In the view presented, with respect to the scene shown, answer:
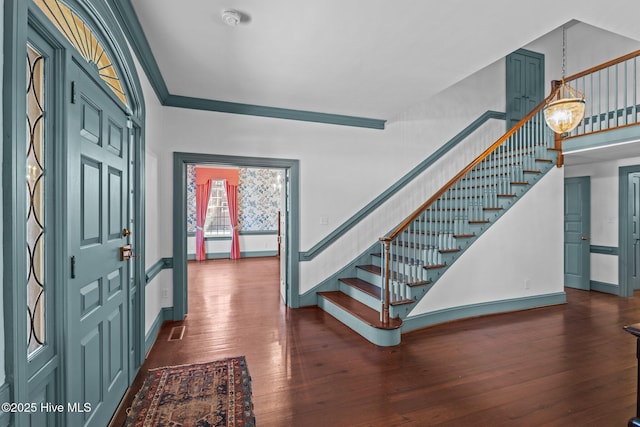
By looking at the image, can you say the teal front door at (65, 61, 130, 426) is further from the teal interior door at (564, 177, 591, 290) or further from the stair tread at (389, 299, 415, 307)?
the teal interior door at (564, 177, 591, 290)

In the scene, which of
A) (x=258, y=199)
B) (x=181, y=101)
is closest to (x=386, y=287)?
(x=181, y=101)

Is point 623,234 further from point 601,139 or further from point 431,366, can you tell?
point 431,366

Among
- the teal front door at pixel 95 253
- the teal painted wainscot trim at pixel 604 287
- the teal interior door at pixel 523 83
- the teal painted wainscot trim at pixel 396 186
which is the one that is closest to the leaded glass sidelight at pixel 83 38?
the teal front door at pixel 95 253

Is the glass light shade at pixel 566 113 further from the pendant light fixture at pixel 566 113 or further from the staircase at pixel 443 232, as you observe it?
the staircase at pixel 443 232

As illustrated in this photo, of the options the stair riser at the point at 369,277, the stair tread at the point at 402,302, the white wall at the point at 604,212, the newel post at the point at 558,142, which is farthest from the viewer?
the white wall at the point at 604,212

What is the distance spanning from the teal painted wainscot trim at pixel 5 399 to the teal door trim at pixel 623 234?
24.5 ft

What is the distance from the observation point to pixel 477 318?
4242 mm

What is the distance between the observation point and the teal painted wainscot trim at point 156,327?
10.2 feet

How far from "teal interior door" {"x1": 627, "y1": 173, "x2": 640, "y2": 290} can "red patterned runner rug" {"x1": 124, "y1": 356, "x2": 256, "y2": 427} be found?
253 inches

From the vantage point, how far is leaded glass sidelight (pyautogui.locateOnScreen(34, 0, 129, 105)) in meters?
1.49

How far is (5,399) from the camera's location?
1.06 m

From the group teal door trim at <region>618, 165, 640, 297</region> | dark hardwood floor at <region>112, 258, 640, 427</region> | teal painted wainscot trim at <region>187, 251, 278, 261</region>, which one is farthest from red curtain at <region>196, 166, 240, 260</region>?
teal door trim at <region>618, 165, 640, 297</region>

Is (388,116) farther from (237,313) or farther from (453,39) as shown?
(237,313)

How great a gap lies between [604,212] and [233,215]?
27.9ft
